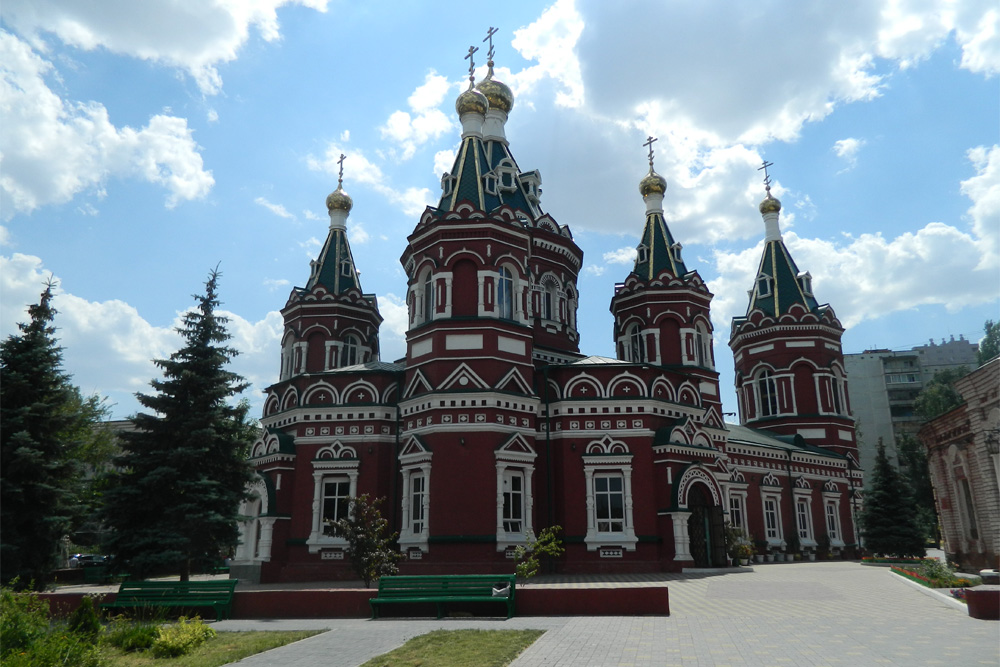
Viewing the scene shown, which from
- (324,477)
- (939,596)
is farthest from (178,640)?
(939,596)

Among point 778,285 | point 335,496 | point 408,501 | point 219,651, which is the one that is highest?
point 778,285

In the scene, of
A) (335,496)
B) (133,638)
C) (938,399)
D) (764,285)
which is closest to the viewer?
(133,638)

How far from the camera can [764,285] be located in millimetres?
38438

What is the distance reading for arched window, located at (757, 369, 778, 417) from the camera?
37281 mm

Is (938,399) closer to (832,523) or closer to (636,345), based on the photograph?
(832,523)

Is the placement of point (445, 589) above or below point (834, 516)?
below

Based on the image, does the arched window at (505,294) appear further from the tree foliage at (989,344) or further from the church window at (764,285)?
the tree foliage at (989,344)

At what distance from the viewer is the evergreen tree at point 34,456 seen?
17.6m

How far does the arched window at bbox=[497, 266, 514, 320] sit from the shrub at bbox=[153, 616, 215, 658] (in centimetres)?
1422

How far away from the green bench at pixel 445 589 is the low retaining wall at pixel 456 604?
0.77ft

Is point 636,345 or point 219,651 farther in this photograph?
point 636,345

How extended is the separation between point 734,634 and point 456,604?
4.94 metres

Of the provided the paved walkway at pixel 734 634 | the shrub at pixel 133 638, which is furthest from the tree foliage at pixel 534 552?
the shrub at pixel 133 638

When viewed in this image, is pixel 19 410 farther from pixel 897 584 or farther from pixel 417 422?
pixel 897 584
